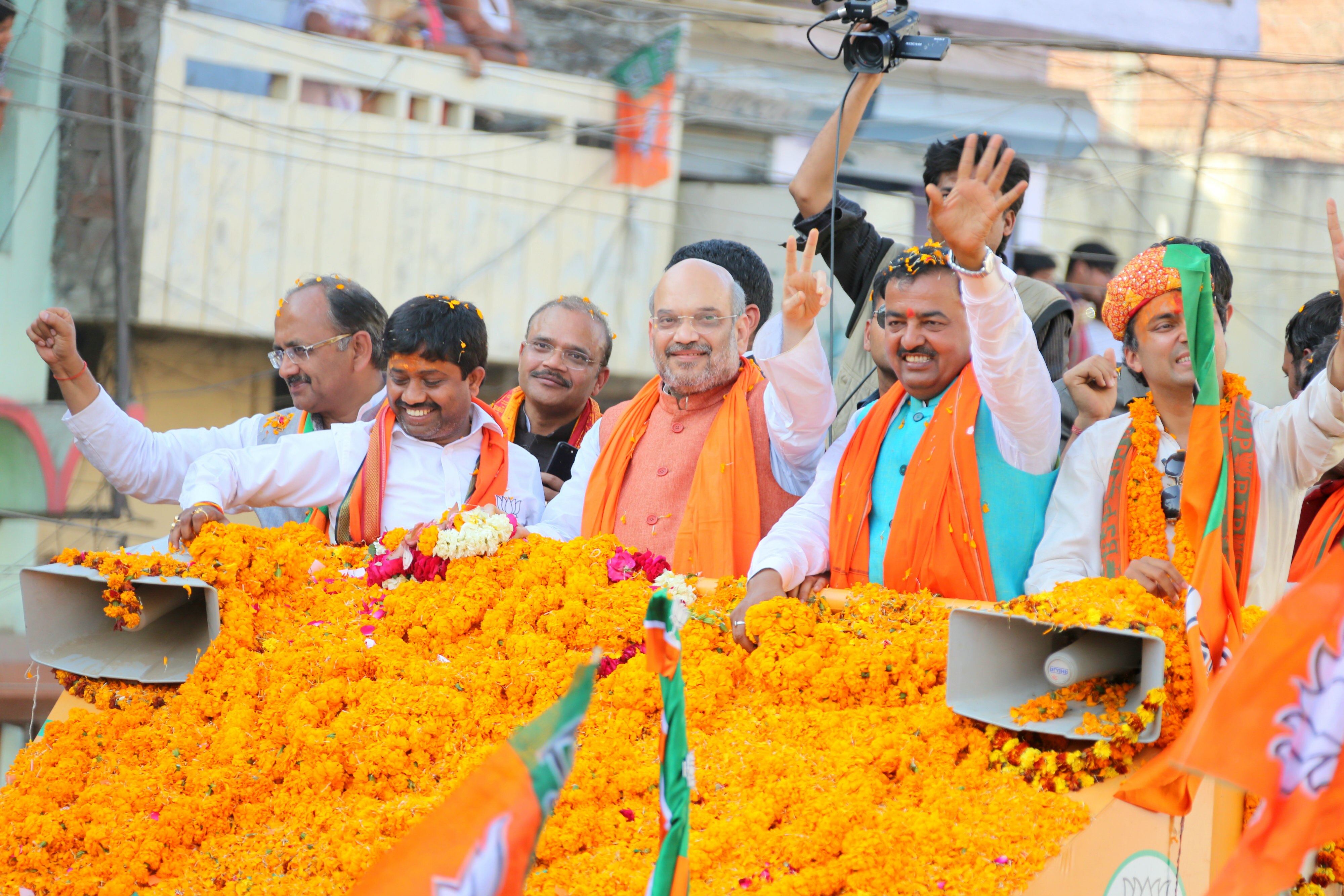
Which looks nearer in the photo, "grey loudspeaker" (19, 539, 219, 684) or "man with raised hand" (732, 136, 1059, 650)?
"man with raised hand" (732, 136, 1059, 650)

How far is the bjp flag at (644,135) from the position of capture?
35.9ft

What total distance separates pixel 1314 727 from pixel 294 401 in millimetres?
3958

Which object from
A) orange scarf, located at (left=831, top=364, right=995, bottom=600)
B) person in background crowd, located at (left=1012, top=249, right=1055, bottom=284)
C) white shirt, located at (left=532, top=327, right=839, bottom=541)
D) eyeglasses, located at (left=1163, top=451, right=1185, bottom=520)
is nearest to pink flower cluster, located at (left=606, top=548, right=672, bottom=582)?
white shirt, located at (left=532, top=327, right=839, bottom=541)

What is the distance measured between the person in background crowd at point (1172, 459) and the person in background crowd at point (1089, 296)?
4.04 feet

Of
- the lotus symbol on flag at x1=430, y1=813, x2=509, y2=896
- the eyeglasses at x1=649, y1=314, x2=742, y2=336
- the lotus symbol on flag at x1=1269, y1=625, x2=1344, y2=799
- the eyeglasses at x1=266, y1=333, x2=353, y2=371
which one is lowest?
the lotus symbol on flag at x1=430, y1=813, x2=509, y2=896

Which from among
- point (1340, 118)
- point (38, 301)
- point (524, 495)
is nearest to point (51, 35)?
point (38, 301)

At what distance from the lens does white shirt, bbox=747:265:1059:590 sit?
3045mm

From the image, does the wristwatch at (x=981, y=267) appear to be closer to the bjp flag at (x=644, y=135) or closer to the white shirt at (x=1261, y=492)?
the white shirt at (x=1261, y=492)

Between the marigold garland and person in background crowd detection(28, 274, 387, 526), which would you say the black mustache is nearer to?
person in background crowd detection(28, 274, 387, 526)

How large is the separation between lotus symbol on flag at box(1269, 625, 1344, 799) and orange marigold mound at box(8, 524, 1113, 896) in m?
0.48

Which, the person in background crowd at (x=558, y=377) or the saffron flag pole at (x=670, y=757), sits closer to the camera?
the saffron flag pole at (x=670, y=757)

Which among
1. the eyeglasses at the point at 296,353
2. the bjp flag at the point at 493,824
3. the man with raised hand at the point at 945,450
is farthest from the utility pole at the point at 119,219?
the bjp flag at the point at 493,824

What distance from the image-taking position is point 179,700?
3160 millimetres

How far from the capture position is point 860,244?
4.66 meters
